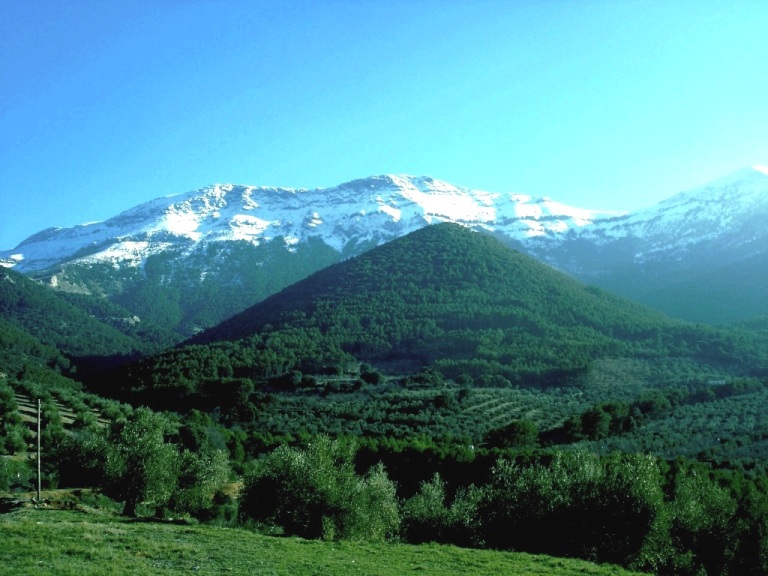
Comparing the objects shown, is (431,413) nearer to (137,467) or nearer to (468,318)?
(468,318)

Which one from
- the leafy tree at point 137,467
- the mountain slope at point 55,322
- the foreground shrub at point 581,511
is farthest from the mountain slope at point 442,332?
the foreground shrub at point 581,511

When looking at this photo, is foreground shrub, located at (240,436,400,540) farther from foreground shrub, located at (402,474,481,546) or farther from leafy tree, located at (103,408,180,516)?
leafy tree, located at (103,408,180,516)

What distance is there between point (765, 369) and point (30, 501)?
359ft

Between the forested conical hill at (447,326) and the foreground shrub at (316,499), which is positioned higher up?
the forested conical hill at (447,326)

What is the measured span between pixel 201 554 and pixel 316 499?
1077cm

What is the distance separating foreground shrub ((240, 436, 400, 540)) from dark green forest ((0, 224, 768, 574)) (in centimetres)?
A: 12

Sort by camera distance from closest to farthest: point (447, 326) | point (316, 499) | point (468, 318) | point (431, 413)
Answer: point (316, 499), point (431, 413), point (447, 326), point (468, 318)

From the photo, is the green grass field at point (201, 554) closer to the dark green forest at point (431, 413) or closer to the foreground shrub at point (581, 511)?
the foreground shrub at point (581, 511)

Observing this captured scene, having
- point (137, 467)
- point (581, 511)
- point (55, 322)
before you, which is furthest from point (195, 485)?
point (55, 322)

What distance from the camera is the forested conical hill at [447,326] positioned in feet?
360

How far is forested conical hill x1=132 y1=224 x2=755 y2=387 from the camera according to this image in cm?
10969

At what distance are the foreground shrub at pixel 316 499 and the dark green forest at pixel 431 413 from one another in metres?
0.12

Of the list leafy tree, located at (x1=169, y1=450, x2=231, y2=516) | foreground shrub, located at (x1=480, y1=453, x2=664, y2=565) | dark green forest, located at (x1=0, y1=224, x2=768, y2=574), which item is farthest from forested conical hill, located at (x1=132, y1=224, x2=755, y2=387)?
foreground shrub, located at (x1=480, y1=453, x2=664, y2=565)

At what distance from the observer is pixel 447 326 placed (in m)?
128
